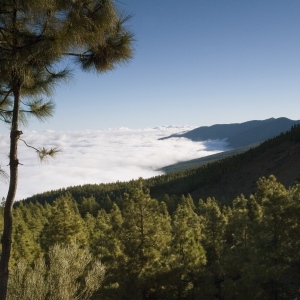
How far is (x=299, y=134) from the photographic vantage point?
149000 millimetres

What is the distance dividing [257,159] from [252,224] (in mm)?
144464

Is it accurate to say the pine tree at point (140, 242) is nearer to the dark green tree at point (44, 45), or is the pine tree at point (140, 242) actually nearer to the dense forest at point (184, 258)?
the dense forest at point (184, 258)

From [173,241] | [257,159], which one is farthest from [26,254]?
[257,159]

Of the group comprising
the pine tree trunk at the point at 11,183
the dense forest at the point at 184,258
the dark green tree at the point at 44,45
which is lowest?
the dense forest at the point at 184,258

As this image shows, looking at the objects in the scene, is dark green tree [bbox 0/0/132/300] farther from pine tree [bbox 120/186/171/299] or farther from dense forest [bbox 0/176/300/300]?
pine tree [bbox 120/186/171/299]

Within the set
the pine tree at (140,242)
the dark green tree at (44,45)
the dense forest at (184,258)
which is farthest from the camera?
the pine tree at (140,242)

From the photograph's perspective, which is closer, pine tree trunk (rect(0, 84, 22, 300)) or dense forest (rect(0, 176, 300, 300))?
pine tree trunk (rect(0, 84, 22, 300))

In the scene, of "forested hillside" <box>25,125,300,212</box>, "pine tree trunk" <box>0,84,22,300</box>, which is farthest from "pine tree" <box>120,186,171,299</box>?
"forested hillside" <box>25,125,300,212</box>

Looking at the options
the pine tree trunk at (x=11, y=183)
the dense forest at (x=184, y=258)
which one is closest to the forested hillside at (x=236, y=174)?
the dense forest at (x=184, y=258)

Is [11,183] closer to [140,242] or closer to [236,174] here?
[140,242]

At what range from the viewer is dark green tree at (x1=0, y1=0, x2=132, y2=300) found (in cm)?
694

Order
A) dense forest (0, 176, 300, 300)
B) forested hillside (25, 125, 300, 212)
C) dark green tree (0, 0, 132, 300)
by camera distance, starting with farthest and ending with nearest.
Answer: forested hillside (25, 125, 300, 212) → dense forest (0, 176, 300, 300) → dark green tree (0, 0, 132, 300)

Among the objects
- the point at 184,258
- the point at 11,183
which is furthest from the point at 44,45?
the point at 184,258

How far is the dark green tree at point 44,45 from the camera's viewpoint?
6.94 m
